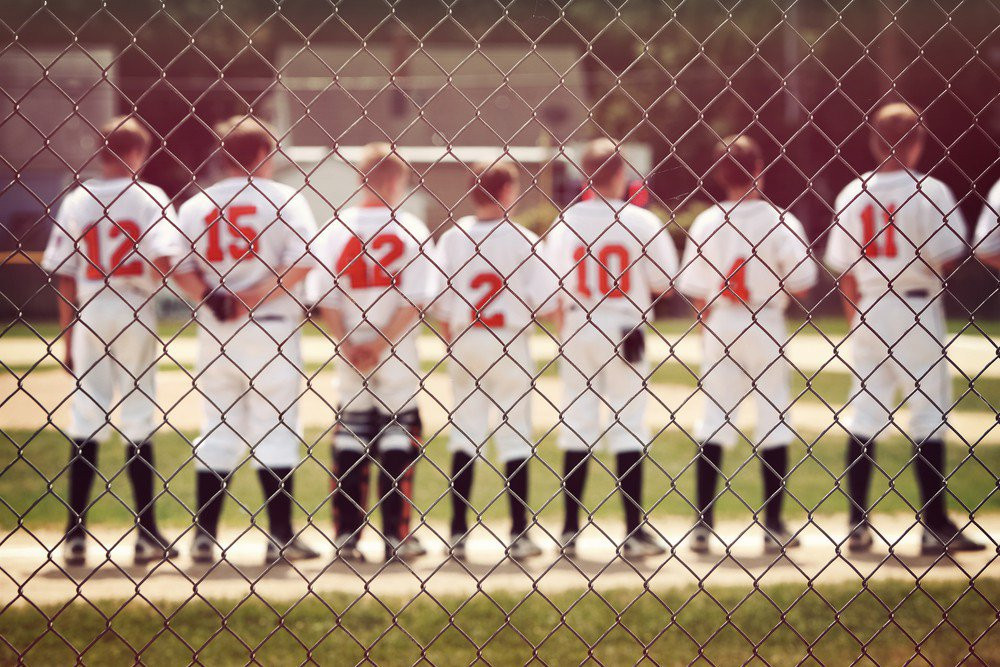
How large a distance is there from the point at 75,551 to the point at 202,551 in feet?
1.81

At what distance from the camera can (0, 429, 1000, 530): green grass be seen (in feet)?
18.2

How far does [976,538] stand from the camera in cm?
473

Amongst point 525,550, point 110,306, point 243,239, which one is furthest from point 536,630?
point 110,306

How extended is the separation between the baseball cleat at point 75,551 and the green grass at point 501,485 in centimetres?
61

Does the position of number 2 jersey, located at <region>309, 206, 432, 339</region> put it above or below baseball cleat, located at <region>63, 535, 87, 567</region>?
above

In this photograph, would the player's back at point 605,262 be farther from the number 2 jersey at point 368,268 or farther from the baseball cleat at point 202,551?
the baseball cleat at point 202,551

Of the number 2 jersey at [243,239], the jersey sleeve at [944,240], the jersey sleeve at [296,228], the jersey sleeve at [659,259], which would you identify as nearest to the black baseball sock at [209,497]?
the number 2 jersey at [243,239]

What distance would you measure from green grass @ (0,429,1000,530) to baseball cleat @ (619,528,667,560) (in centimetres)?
27

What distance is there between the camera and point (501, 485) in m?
6.38

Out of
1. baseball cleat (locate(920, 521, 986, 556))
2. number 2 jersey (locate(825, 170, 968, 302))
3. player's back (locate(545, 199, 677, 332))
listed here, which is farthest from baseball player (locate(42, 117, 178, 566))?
baseball cleat (locate(920, 521, 986, 556))

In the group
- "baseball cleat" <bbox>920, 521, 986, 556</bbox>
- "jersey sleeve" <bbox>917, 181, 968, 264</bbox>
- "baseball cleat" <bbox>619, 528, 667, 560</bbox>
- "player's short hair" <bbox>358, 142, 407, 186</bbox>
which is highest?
"player's short hair" <bbox>358, 142, 407, 186</bbox>

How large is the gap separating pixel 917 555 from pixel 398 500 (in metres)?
2.37

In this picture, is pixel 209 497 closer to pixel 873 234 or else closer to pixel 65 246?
pixel 65 246

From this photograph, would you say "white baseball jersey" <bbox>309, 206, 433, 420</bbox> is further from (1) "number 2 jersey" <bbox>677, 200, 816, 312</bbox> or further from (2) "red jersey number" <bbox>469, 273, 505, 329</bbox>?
(1) "number 2 jersey" <bbox>677, 200, 816, 312</bbox>
